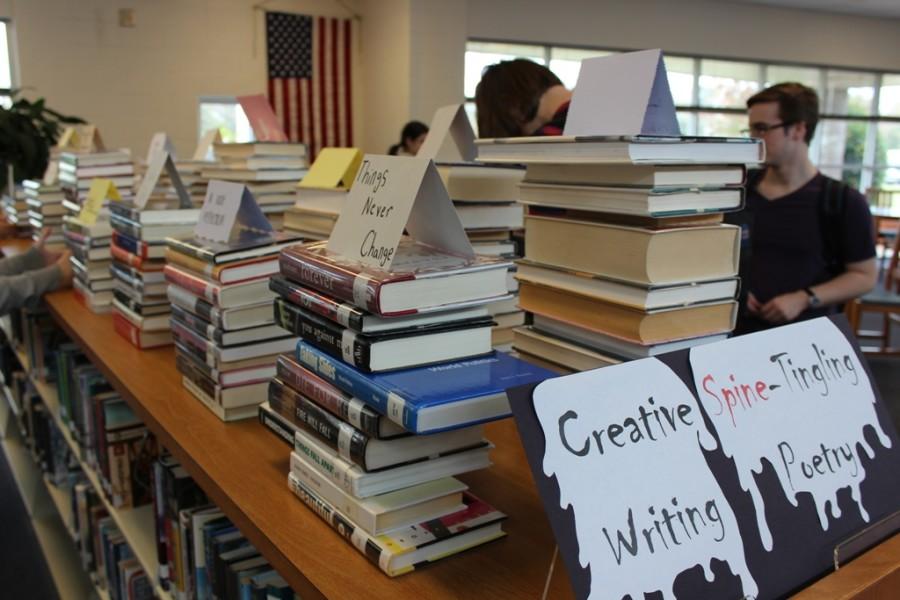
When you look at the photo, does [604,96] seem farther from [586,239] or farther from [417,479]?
[417,479]

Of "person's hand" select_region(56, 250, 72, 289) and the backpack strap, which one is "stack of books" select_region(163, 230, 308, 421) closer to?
"person's hand" select_region(56, 250, 72, 289)

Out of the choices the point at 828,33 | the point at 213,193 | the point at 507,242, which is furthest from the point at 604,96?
the point at 828,33

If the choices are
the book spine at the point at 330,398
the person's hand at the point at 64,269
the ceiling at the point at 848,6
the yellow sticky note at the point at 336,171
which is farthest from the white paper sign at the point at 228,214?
the ceiling at the point at 848,6

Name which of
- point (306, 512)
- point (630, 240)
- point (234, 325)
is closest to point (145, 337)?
point (234, 325)

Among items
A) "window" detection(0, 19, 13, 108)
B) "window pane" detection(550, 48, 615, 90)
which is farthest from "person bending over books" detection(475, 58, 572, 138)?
"window pane" detection(550, 48, 615, 90)

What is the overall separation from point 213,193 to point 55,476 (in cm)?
181

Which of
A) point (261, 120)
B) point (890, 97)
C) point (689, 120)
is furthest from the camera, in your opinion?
point (890, 97)

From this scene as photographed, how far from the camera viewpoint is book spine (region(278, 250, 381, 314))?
833 mm

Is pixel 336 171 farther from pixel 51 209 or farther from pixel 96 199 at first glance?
pixel 51 209

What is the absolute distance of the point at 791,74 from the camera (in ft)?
33.4

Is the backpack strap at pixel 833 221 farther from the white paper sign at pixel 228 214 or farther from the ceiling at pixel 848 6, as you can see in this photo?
the ceiling at pixel 848 6

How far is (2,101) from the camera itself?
6.73m

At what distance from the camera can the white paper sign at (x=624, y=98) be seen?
0.98m

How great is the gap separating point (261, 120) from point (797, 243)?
1595 mm
